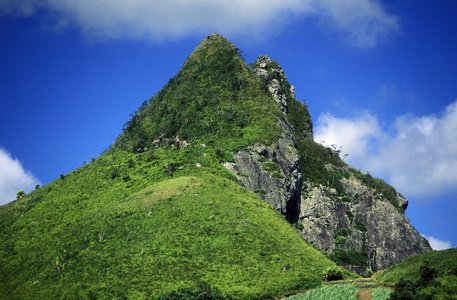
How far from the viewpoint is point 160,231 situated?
2126 inches

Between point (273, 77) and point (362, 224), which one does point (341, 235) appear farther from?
point (273, 77)

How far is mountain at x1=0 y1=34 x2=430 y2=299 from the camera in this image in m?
45.7

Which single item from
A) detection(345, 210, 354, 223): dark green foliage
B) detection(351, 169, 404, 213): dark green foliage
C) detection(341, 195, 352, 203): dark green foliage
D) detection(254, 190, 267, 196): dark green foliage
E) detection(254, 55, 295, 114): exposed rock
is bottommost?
detection(254, 190, 267, 196): dark green foliage

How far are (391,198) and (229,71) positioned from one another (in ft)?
256

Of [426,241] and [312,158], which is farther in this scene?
[312,158]

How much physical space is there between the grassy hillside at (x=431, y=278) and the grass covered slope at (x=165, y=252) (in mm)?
11214

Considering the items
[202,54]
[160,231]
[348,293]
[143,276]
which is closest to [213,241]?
[160,231]

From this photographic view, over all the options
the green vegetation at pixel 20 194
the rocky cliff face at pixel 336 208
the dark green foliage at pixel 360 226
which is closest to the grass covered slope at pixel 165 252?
the rocky cliff face at pixel 336 208

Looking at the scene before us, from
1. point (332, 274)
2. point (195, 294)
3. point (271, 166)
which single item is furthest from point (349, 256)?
point (195, 294)

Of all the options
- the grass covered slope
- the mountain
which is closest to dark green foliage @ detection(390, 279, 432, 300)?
the mountain

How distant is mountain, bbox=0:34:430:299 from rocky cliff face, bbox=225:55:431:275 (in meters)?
0.39

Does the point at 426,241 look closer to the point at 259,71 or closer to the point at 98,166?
the point at 259,71

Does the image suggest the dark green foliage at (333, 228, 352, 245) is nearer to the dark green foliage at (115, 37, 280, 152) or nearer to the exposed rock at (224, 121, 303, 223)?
the exposed rock at (224, 121, 303, 223)

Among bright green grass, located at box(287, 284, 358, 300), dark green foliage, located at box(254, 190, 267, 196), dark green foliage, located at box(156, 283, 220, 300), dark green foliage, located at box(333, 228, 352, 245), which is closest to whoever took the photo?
bright green grass, located at box(287, 284, 358, 300)
